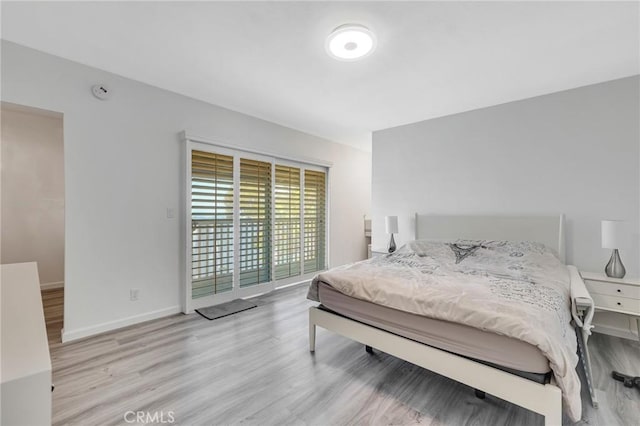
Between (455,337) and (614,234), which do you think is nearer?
(455,337)

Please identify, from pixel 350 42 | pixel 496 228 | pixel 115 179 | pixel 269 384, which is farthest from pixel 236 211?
pixel 496 228

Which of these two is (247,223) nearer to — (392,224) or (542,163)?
(392,224)

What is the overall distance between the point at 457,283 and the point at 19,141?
17.9 ft

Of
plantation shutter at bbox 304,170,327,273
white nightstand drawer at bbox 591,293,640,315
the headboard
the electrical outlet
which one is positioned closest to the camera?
white nightstand drawer at bbox 591,293,640,315

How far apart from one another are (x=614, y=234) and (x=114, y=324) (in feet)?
15.6

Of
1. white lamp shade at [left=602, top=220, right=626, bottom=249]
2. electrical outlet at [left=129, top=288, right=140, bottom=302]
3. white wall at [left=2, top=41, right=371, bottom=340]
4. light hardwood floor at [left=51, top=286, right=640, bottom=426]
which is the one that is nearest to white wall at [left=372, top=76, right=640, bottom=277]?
white lamp shade at [left=602, top=220, right=626, bottom=249]

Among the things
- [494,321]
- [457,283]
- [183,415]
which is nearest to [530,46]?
[457,283]

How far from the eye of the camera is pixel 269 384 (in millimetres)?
1990

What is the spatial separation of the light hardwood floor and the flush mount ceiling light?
2539mm

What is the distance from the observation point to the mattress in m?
1.45

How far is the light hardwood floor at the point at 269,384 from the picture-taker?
169 cm

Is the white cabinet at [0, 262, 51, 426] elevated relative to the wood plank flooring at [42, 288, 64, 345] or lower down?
elevated

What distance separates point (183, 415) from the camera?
5.55ft

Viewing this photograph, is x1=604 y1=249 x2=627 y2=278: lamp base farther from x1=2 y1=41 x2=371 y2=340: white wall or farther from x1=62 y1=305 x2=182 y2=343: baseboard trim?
x1=62 y1=305 x2=182 y2=343: baseboard trim
